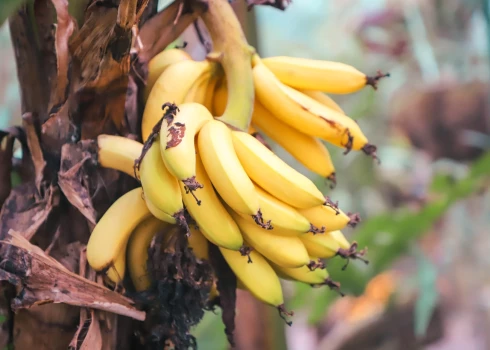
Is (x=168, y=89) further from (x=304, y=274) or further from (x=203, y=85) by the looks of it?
(x=304, y=274)

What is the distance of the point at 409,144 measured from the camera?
7.39ft

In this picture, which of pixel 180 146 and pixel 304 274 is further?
pixel 304 274

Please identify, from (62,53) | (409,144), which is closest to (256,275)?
(62,53)

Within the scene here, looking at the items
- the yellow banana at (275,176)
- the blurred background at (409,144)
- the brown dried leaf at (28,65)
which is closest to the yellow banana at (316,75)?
the yellow banana at (275,176)

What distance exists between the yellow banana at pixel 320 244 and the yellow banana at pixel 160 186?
135 mm

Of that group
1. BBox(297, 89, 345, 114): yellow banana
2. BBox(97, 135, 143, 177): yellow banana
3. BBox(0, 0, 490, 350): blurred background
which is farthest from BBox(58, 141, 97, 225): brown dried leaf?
BBox(0, 0, 490, 350): blurred background

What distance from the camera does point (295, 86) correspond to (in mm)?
517

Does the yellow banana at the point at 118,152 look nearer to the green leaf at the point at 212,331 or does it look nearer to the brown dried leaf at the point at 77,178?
the brown dried leaf at the point at 77,178

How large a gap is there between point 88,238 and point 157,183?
0.14 meters

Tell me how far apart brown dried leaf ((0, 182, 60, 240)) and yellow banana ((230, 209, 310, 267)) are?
0.18 metres

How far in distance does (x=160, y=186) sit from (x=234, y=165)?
6cm

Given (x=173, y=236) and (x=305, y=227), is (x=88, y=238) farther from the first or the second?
(x=305, y=227)

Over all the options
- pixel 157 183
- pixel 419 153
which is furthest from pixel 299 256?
pixel 419 153

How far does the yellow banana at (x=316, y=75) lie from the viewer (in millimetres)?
510
